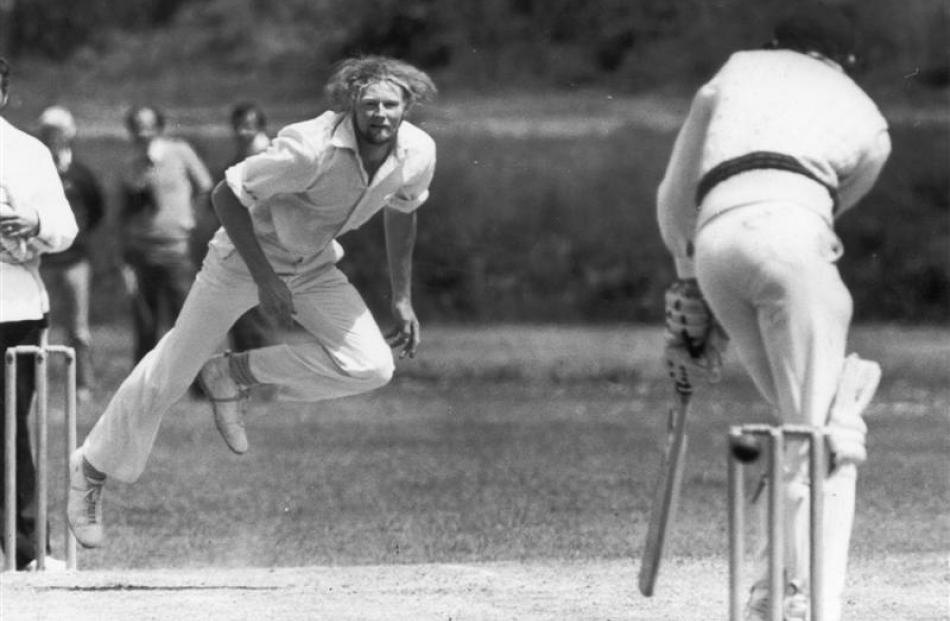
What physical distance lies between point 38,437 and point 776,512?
292 centimetres

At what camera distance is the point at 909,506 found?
10383 millimetres

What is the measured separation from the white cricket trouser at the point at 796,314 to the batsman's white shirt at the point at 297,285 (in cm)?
164

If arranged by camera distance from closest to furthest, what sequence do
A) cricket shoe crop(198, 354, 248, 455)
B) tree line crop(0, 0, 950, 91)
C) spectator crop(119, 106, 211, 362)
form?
cricket shoe crop(198, 354, 248, 455) < spectator crop(119, 106, 211, 362) < tree line crop(0, 0, 950, 91)

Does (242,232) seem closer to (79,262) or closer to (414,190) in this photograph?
(414,190)

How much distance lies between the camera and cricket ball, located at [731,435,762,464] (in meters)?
5.64

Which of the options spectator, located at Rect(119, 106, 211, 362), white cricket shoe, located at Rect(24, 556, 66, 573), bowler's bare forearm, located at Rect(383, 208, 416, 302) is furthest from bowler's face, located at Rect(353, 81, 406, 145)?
spectator, located at Rect(119, 106, 211, 362)

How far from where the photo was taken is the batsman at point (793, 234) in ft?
19.9

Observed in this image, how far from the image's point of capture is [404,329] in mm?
8086

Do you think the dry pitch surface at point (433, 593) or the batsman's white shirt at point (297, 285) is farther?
the batsman's white shirt at point (297, 285)

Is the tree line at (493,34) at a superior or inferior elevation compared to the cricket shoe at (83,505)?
superior

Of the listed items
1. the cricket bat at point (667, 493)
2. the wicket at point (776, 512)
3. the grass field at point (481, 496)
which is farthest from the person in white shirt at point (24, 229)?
the wicket at point (776, 512)

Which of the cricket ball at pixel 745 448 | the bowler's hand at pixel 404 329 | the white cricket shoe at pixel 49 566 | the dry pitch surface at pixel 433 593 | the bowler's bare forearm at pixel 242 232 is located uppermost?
the bowler's bare forearm at pixel 242 232

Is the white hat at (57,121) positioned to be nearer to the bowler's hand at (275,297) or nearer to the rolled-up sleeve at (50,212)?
the rolled-up sleeve at (50,212)

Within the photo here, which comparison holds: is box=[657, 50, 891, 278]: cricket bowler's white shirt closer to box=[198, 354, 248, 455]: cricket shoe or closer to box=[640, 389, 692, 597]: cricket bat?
box=[640, 389, 692, 597]: cricket bat
